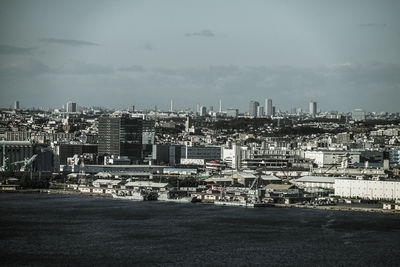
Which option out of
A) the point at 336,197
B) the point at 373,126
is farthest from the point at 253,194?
the point at 373,126

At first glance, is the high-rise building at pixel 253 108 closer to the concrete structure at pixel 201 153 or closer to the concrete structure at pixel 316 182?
the concrete structure at pixel 201 153

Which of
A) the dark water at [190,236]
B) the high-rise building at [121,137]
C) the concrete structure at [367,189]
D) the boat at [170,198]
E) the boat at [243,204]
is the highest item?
the high-rise building at [121,137]

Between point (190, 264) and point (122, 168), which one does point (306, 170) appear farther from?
point (190, 264)

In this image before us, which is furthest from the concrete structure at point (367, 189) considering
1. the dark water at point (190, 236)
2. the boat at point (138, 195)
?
the boat at point (138, 195)

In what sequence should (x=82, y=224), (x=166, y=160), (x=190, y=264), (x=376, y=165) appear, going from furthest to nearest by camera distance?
(x=166, y=160) → (x=376, y=165) → (x=82, y=224) → (x=190, y=264)

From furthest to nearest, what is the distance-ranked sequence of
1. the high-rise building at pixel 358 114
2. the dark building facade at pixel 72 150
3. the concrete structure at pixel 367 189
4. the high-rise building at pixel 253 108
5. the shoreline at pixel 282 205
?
the high-rise building at pixel 253 108
the high-rise building at pixel 358 114
the dark building facade at pixel 72 150
the concrete structure at pixel 367 189
the shoreline at pixel 282 205

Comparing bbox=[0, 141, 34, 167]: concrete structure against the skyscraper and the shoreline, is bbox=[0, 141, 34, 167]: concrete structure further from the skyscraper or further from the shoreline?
the skyscraper
